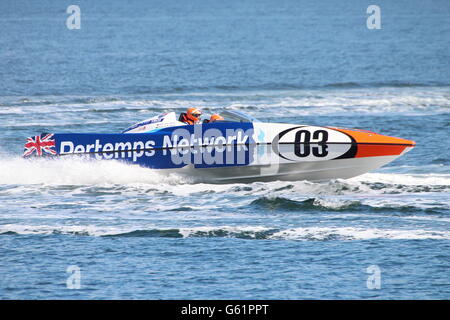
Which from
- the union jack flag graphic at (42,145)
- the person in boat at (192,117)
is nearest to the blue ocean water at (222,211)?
the union jack flag graphic at (42,145)

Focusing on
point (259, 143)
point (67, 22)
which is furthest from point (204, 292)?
point (67, 22)

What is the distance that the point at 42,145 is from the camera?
60.0ft

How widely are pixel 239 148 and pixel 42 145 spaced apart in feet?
14.8

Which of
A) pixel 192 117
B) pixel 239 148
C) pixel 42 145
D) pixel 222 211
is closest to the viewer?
pixel 222 211

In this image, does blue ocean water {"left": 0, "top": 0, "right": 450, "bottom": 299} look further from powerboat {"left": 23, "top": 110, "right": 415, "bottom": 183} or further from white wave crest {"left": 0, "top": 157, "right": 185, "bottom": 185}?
powerboat {"left": 23, "top": 110, "right": 415, "bottom": 183}

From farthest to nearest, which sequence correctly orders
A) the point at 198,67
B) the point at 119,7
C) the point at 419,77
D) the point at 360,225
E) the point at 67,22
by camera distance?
the point at 119,7 < the point at 67,22 < the point at 198,67 < the point at 419,77 < the point at 360,225

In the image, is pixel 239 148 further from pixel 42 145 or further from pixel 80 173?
pixel 42 145

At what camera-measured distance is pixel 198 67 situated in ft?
162

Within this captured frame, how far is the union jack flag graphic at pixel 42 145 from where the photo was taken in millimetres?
18266

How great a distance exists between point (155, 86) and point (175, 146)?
881 inches

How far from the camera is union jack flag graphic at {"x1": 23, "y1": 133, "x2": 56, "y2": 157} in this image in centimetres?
1827

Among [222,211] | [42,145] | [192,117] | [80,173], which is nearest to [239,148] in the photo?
[192,117]

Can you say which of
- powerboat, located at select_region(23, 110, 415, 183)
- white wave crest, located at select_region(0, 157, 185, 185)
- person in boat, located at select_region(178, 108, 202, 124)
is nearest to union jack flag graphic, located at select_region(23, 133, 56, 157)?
powerboat, located at select_region(23, 110, 415, 183)

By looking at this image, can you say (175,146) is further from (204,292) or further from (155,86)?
(155,86)
